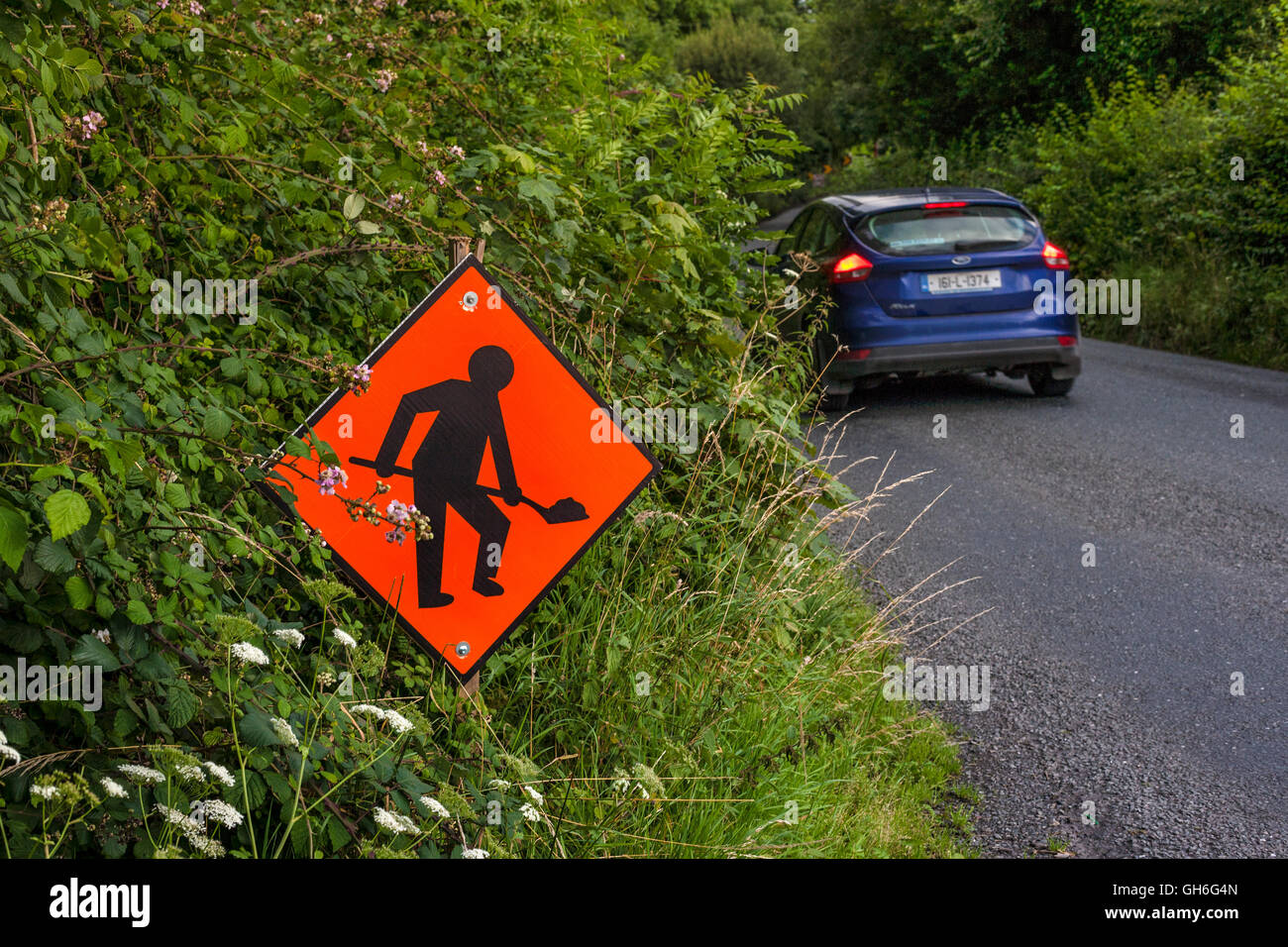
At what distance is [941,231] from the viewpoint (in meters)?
9.98

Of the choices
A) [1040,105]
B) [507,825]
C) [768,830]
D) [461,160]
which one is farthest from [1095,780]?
[1040,105]

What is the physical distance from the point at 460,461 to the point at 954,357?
7.54m

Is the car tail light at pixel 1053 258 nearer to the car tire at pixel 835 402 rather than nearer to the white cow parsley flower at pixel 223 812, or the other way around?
the car tire at pixel 835 402

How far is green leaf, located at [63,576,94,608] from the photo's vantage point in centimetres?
207

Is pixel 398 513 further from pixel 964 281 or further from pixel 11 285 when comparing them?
pixel 964 281

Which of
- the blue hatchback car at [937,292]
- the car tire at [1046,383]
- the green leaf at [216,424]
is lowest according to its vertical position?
the green leaf at [216,424]

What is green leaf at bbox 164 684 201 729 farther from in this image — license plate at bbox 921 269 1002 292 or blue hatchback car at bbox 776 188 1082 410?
license plate at bbox 921 269 1002 292

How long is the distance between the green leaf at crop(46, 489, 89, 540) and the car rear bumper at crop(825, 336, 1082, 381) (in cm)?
811

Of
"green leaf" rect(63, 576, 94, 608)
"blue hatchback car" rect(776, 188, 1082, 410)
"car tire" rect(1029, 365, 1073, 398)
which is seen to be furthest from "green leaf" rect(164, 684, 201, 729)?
"car tire" rect(1029, 365, 1073, 398)

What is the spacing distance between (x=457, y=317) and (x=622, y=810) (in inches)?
51.5

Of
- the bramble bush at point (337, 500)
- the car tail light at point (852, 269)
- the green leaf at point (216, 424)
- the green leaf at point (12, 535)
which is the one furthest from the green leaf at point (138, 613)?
the car tail light at point (852, 269)

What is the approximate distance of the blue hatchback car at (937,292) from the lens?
9.78 metres

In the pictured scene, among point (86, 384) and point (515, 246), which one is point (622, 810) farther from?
point (515, 246)

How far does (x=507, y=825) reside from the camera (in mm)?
2662
